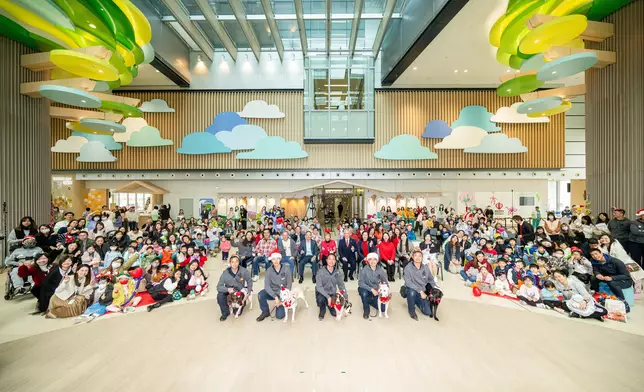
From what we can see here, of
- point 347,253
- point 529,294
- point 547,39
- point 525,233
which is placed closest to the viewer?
point 529,294

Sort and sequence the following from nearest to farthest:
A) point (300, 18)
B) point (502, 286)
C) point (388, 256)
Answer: point (502, 286) < point (388, 256) < point (300, 18)

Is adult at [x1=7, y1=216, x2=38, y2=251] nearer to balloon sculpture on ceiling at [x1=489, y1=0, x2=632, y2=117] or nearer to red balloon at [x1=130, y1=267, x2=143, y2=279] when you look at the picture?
red balloon at [x1=130, y1=267, x2=143, y2=279]

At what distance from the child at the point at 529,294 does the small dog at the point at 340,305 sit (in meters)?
3.50

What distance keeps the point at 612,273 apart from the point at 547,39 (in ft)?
16.6

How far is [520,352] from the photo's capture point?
4.07 meters

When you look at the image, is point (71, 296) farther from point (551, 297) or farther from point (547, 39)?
point (547, 39)

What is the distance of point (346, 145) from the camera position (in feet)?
55.5

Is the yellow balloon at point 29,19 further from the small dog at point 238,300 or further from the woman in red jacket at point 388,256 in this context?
the woman in red jacket at point 388,256

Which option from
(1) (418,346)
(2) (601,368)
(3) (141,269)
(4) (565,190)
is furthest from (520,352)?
(4) (565,190)

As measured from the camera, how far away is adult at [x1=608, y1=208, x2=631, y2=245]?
7164 millimetres

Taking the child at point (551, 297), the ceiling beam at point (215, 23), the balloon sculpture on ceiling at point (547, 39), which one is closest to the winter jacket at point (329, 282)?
the child at point (551, 297)

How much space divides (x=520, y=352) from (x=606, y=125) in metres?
9.80

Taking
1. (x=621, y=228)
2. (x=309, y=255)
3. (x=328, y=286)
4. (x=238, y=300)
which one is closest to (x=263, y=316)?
(x=238, y=300)

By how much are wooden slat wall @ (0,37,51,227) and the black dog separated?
462 inches
